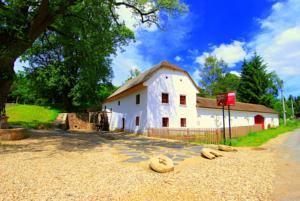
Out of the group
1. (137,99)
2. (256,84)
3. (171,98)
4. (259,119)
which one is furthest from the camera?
(256,84)

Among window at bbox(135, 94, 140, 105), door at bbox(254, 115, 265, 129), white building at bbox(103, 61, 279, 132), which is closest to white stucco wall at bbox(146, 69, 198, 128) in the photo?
white building at bbox(103, 61, 279, 132)

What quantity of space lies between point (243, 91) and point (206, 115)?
2486 centimetres

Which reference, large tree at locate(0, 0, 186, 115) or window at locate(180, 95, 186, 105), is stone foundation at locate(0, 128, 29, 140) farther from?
window at locate(180, 95, 186, 105)

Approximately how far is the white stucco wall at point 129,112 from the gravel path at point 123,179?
45.1 ft

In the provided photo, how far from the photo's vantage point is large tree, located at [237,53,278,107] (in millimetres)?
45312

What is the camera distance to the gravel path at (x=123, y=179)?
4.91 m

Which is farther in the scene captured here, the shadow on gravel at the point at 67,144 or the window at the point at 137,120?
the window at the point at 137,120

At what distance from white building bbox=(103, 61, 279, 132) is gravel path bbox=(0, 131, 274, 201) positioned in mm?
13572

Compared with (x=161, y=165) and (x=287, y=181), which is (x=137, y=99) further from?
(x=287, y=181)

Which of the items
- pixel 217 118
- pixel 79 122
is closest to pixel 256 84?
pixel 217 118

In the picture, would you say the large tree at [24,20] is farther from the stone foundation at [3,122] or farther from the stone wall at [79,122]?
the stone wall at [79,122]

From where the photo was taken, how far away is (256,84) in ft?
150

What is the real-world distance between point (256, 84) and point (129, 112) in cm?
3311

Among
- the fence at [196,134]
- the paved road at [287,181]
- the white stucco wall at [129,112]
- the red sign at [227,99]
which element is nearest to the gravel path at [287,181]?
the paved road at [287,181]
